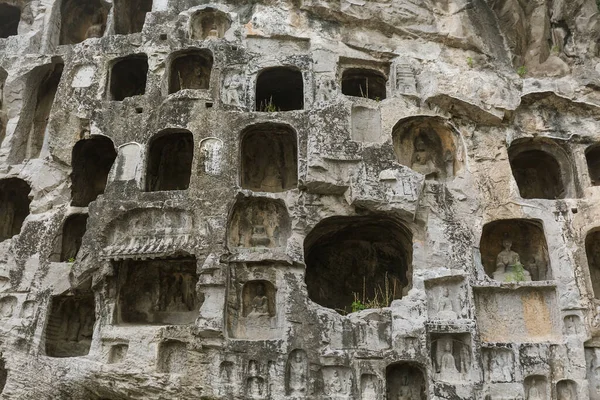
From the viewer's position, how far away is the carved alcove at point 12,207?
16.9 metres

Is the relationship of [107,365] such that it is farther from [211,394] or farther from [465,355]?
[465,355]

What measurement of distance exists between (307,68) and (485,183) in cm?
595

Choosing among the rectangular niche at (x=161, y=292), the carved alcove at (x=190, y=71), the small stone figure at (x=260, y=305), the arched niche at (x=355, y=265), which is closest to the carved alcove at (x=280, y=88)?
the carved alcove at (x=190, y=71)

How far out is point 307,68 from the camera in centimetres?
1542

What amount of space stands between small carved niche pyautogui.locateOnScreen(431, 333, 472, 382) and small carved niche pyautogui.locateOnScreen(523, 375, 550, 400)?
57.3 inches

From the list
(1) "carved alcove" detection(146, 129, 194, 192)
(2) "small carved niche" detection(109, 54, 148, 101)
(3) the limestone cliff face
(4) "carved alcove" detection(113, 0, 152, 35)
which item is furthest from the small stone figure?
(4) "carved alcove" detection(113, 0, 152, 35)

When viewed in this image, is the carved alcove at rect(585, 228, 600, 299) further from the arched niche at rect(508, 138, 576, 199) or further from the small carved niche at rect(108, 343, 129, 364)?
the small carved niche at rect(108, 343, 129, 364)

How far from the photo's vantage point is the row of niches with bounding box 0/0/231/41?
62.0 ft

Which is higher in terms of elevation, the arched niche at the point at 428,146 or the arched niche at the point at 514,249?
the arched niche at the point at 428,146

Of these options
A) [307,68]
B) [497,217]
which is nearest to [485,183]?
[497,217]

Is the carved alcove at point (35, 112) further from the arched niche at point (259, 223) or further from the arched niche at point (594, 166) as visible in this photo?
the arched niche at point (594, 166)

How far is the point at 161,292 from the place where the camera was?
1458cm

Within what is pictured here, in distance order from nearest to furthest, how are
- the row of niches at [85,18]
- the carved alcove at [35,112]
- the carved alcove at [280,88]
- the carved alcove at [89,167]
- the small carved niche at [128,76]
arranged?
the carved alcove at [89,167] → the carved alcove at [280,88] → the small carved niche at [128,76] → the carved alcove at [35,112] → the row of niches at [85,18]

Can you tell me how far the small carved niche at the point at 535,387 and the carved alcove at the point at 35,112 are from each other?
15.4 metres
